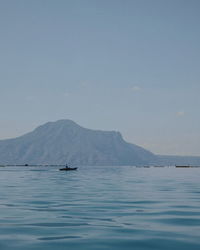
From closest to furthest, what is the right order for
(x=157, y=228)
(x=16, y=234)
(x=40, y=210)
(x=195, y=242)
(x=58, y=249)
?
1. (x=58, y=249)
2. (x=195, y=242)
3. (x=16, y=234)
4. (x=157, y=228)
5. (x=40, y=210)

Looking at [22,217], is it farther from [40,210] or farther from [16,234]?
[16,234]

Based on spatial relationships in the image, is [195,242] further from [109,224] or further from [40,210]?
[40,210]

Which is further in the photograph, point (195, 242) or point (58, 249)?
point (195, 242)

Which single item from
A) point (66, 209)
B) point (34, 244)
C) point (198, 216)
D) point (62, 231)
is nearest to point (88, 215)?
point (66, 209)

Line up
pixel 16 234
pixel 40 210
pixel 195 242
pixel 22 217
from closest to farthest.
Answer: pixel 195 242, pixel 16 234, pixel 22 217, pixel 40 210

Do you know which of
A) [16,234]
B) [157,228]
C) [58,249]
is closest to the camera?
[58,249]

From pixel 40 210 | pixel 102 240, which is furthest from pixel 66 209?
pixel 102 240

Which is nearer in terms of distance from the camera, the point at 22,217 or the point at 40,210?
the point at 22,217

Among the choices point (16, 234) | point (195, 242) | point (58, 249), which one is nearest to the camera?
point (58, 249)

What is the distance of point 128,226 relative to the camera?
19.5m

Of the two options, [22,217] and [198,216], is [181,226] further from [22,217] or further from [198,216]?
[22,217]

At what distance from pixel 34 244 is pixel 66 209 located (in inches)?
464

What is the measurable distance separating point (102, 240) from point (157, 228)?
419 cm

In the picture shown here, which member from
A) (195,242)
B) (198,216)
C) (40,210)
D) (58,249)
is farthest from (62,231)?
(198,216)
